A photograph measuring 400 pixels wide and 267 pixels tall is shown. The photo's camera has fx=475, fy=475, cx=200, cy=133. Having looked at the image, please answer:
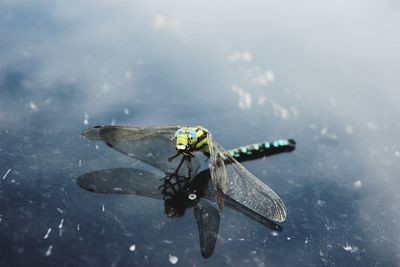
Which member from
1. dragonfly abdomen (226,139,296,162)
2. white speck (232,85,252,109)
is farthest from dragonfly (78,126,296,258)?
white speck (232,85,252,109)

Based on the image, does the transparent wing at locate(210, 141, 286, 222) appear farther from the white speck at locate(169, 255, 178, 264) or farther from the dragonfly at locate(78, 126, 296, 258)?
the white speck at locate(169, 255, 178, 264)

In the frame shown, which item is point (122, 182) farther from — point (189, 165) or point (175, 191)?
point (189, 165)

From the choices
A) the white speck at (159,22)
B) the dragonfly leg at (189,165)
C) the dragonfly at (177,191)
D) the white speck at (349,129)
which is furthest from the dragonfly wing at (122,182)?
the white speck at (159,22)

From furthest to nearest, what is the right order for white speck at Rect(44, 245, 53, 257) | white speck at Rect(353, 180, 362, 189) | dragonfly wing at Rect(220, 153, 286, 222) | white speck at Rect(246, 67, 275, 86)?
1. white speck at Rect(246, 67, 275, 86)
2. white speck at Rect(353, 180, 362, 189)
3. dragonfly wing at Rect(220, 153, 286, 222)
4. white speck at Rect(44, 245, 53, 257)

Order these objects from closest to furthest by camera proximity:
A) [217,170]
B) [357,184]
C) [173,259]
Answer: [173,259]
[217,170]
[357,184]

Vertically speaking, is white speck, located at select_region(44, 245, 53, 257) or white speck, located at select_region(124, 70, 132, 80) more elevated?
white speck, located at select_region(124, 70, 132, 80)

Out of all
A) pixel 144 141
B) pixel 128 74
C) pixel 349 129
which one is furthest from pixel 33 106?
pixel 349 129
